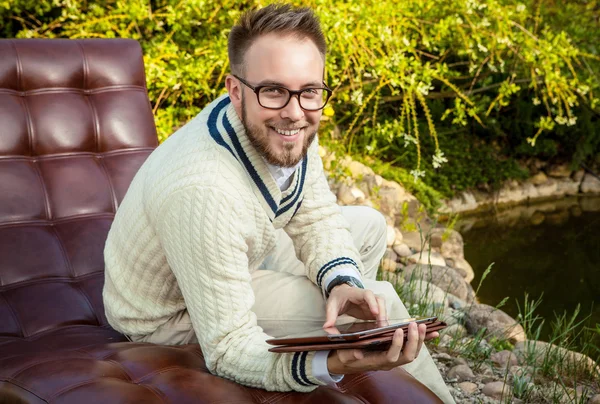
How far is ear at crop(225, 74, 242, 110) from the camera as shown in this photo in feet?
6.13

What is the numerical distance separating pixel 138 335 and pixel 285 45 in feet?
2.82

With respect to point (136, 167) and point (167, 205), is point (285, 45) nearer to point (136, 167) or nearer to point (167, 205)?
point (167, 205)

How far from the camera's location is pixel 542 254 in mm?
5145

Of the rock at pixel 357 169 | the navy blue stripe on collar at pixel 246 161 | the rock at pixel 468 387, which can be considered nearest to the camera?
the navy blue stripe on collar at pixel 246 161

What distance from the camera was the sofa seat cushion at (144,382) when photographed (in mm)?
1556

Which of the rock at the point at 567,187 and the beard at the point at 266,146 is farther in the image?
the rock at the point at 567,187

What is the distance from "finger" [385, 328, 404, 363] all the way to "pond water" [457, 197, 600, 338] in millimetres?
2738

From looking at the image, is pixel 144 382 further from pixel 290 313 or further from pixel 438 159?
pixel 438 159

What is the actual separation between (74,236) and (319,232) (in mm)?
991

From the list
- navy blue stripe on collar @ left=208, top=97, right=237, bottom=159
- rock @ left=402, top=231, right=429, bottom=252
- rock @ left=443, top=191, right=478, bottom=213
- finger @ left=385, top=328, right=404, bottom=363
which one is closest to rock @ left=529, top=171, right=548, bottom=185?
rock @ left=443, top=191, right=478, bottom=213

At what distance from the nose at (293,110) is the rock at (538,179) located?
204 inches

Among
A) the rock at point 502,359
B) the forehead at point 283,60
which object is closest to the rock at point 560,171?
the rock at point 502,359

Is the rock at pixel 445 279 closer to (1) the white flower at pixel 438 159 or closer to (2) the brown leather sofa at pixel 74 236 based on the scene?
(1) the white flower at pixel 438 159

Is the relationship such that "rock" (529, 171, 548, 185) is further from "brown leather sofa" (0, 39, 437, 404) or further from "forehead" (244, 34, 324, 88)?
"forehead" (244, 34, 324, 88)
